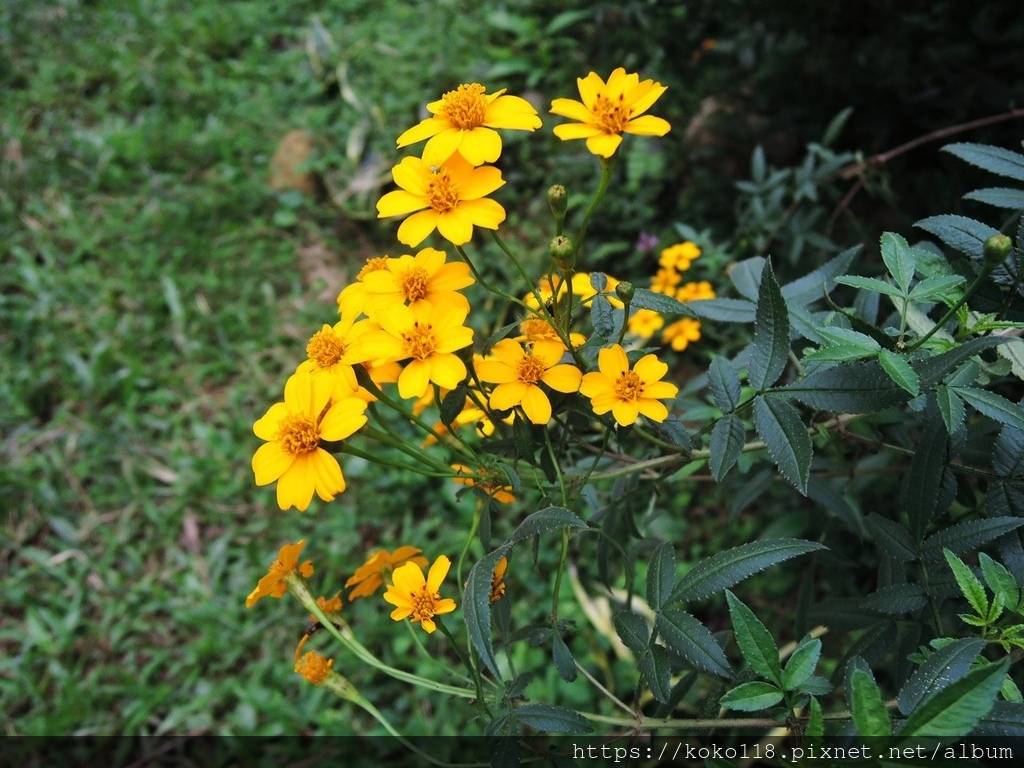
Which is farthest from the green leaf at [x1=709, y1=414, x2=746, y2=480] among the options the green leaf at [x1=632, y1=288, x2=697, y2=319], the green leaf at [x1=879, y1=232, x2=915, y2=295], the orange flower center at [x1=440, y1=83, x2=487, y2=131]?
the orange flower center at [x1=440, y1=83, x2=487, y2=131]

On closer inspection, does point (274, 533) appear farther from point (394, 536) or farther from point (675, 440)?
point (675, 440)

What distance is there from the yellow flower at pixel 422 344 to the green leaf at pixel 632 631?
36 centimetres

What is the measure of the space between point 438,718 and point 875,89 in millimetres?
2173

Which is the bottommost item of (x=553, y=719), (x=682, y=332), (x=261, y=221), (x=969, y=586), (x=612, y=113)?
(x=261, y=221)

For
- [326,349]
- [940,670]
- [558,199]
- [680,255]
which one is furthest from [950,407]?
[680,255]

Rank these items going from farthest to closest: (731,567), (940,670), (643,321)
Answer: (643,321), (731,567), (940,670)

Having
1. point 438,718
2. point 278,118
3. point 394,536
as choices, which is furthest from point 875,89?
point 278,118

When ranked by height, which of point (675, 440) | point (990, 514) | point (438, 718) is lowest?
point (438, 718)

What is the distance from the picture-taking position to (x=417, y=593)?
0.97 metres

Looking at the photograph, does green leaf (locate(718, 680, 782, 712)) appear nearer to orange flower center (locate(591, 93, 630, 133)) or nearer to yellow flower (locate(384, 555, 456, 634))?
yellow flower (locate(384, 555, 456, 634))

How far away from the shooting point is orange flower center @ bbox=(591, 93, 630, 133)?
3.01 ft

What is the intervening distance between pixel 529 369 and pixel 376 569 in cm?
44

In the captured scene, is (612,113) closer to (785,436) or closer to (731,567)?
(785,436)

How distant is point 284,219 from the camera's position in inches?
131
